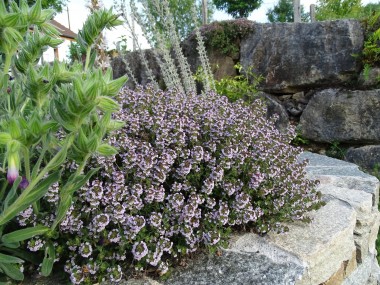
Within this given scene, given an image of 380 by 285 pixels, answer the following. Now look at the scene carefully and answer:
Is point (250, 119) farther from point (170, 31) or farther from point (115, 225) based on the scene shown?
point (170, 31)

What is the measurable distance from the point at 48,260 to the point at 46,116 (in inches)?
21.0

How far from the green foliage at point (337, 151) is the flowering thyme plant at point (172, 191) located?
304 centimetres

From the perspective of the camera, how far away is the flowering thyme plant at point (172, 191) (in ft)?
5.07

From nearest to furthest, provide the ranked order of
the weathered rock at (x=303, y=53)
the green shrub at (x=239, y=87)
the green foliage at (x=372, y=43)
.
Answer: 1. the green shrub at (x=239, y=87)
2. the green foliage at (x=372, y=43)
3. the weathered rock at (x=303, y=53)

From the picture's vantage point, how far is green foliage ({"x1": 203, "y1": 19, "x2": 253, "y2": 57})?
5719 mm

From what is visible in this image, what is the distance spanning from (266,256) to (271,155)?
520mm

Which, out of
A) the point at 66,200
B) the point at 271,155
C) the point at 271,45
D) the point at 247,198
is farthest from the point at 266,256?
the point at 271,45

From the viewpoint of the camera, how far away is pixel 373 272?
2.62 meters

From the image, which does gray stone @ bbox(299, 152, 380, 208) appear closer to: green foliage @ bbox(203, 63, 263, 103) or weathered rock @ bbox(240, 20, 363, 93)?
green foliage @ bbox(203, 63, 263, 103)

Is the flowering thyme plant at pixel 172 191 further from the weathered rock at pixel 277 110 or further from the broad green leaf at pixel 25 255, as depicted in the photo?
the weathered rock at pixel 277 110

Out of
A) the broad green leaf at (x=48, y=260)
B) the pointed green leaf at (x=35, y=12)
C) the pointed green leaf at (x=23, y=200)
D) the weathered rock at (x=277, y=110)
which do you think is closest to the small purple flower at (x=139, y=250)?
the broad green leaf at (x=48, y=260)

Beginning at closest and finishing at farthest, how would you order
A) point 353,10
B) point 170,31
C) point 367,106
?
A: point 170,31
point 367,106
point 353,10

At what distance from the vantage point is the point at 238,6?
1859 centimetres

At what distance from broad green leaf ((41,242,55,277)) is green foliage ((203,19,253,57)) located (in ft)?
15.4
